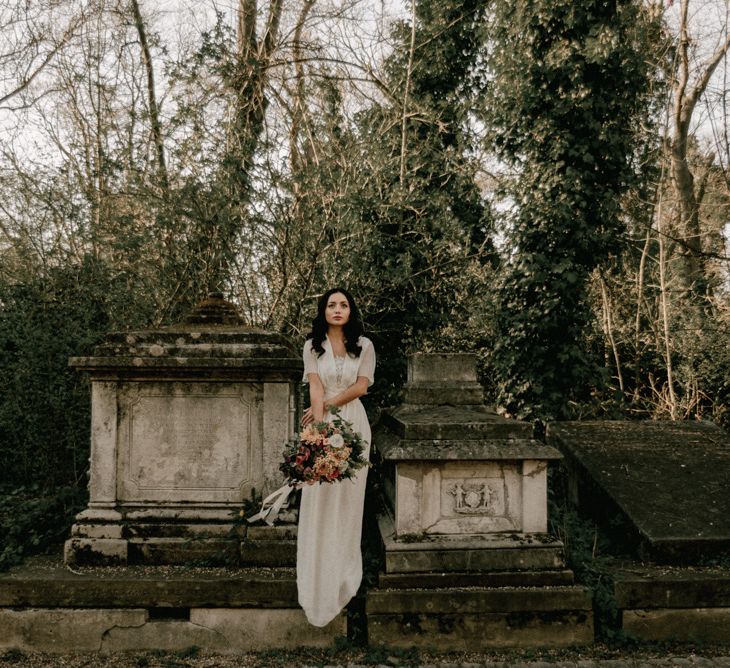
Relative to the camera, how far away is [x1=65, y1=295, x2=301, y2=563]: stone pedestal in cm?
430

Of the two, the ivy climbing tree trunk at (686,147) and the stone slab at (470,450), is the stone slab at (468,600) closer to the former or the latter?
the stone slab at (470,450)

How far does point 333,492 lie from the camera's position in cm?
398

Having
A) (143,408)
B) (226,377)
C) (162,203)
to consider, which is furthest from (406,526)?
(162,203)

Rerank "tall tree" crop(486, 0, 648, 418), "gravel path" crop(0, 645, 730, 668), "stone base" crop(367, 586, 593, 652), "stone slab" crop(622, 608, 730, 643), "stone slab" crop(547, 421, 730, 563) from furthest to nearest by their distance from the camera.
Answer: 1. "tall tree" crop(486, 0, 648, 418)
2. "stone slab" crop(547, 421, 730, 563)
3. "stone slab" crop(622, 608, 730, 643)
4. "stone base" crop(367, 586, 593, 652)
5. "gravel path" crop(0, 645, 730, 668)

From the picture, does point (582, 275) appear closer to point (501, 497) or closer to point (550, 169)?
point (550, 169)

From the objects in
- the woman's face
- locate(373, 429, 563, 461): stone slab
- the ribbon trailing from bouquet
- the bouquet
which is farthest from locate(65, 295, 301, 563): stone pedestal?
locate(373, 429, 563, 461): stone slab

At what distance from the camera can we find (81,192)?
6930 mm

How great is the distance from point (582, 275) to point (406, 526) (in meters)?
5.52

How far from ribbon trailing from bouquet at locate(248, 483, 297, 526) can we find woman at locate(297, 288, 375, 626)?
0.19 m

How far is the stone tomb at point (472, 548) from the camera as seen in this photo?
3.76m

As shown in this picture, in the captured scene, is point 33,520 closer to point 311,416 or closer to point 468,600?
point 311,416

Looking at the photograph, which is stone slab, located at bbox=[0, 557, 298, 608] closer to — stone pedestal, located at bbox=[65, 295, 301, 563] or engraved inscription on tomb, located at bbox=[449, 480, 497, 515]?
stone pedestal, located at bbox=[65, 295, 301, 563]

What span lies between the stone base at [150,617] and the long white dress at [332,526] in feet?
0.42

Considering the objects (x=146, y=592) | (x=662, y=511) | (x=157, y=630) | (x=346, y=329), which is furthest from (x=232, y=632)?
(x=662, y=511)
